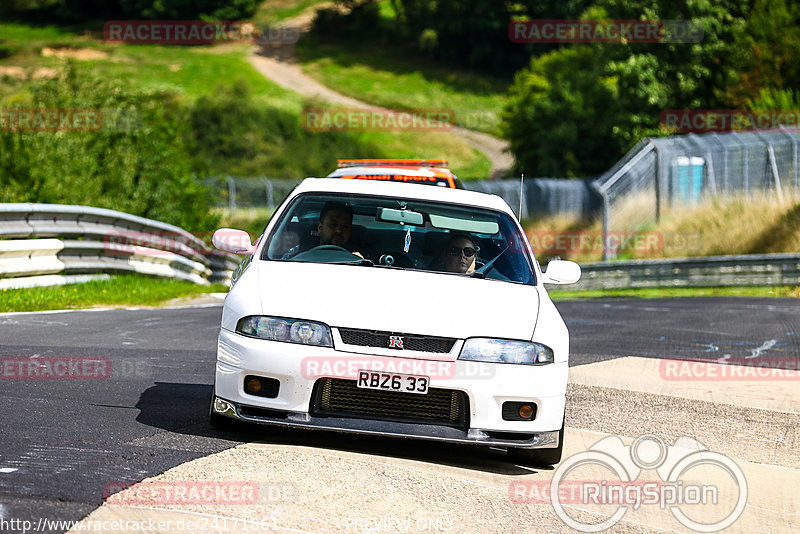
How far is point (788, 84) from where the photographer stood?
40125 mm

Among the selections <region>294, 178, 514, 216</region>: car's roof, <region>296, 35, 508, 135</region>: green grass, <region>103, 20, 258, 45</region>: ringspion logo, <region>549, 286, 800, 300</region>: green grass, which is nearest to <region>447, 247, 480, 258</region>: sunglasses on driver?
<region>294, 178, 514, 216</region>: car's roof

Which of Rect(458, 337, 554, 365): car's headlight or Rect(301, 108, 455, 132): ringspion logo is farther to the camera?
Rect(301, 108, 455, 132): ringspion logo

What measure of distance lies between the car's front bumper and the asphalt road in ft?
1.14

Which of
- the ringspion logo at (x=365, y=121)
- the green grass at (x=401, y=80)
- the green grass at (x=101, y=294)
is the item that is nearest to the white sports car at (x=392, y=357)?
the green grass at (x=101, y=294)

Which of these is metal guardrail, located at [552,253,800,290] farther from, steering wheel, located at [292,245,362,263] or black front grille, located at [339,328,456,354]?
black front grille, located at [339,328,456,354]

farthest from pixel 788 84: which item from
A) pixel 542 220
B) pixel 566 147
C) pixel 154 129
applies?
pixel 154 129

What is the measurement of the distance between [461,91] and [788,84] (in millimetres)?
65593

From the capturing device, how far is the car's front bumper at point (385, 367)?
6027 millimetres

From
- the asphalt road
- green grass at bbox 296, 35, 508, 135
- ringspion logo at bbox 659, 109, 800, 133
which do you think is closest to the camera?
the asphalt road

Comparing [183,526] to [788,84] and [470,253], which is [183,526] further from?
[788,84]

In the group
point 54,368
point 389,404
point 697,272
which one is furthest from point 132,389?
point 697,272

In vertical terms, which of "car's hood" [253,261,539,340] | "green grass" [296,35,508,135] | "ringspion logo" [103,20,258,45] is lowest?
"car's hood" [253,261,539,340]

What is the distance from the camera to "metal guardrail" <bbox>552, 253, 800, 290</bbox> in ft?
72.9

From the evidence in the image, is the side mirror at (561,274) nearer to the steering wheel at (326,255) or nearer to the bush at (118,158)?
the steering wheel at (326,255)
